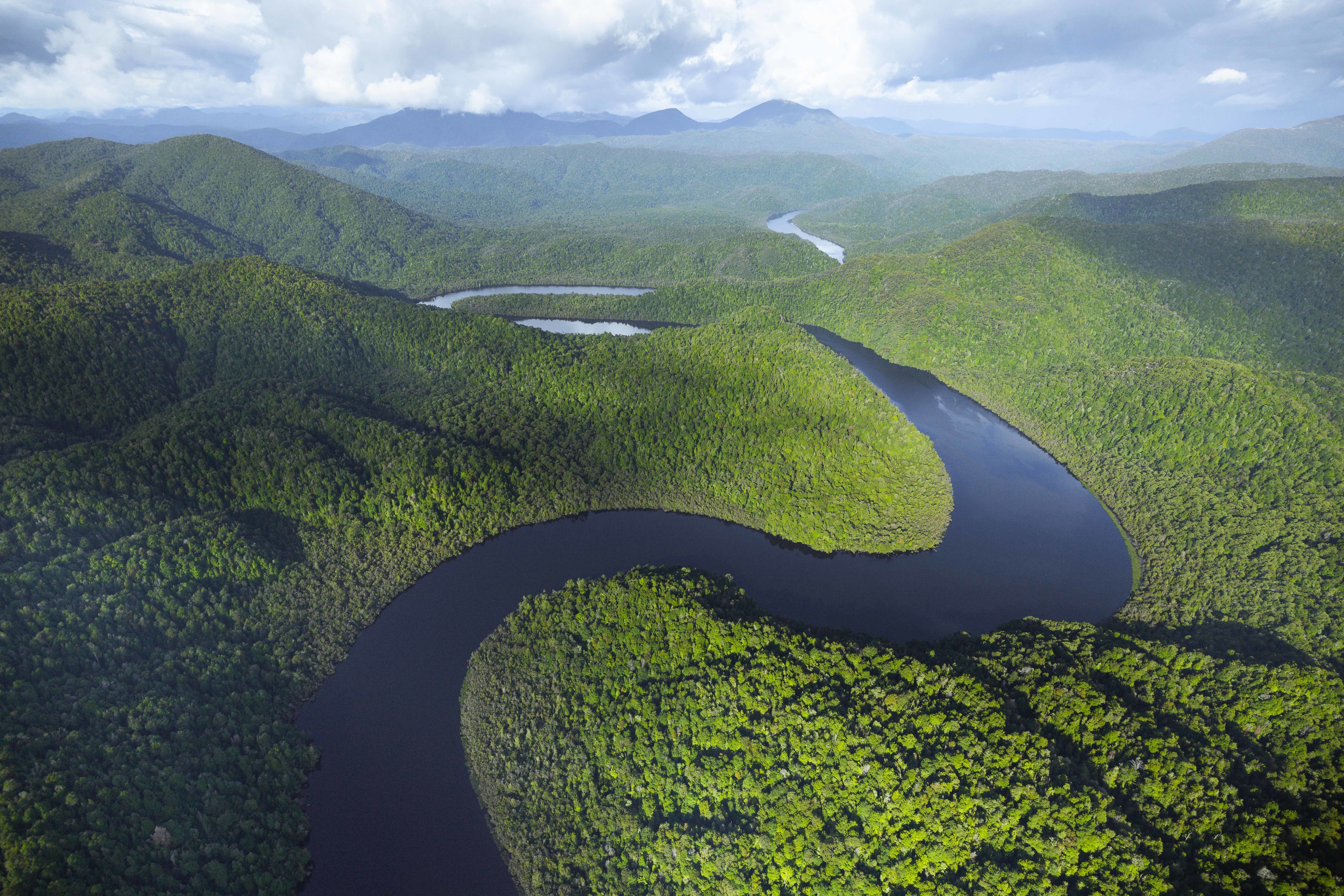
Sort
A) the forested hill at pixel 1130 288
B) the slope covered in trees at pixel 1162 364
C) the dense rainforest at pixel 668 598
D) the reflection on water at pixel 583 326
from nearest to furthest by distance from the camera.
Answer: the dense rainforest at pixel 668 598
the slope covered in trees at pixel 1162 364
the forested hill at pixel 1130 288
the reflection on water at pixel 583 326

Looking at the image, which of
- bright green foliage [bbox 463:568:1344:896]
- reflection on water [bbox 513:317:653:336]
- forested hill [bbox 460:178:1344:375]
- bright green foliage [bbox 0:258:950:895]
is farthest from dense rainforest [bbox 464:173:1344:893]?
reflection on water [bbox 513:317:653:336]

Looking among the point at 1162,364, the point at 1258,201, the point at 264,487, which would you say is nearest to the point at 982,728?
the point at 264,487

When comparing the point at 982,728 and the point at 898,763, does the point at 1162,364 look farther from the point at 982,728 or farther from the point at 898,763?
the point at 898,763

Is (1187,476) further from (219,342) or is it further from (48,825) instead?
(219,342)

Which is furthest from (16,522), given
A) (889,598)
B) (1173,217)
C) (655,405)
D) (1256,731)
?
(1173,217)

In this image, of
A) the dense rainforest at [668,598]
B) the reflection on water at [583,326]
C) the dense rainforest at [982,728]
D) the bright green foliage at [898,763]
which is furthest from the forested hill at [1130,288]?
the bright green foliage at [898,763]

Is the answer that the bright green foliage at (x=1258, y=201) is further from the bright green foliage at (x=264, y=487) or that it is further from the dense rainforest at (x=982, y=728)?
the bright green foliage at (x=264, y=487)

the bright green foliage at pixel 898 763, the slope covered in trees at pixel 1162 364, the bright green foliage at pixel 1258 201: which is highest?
the bright green foliage at pixel 1258 201
